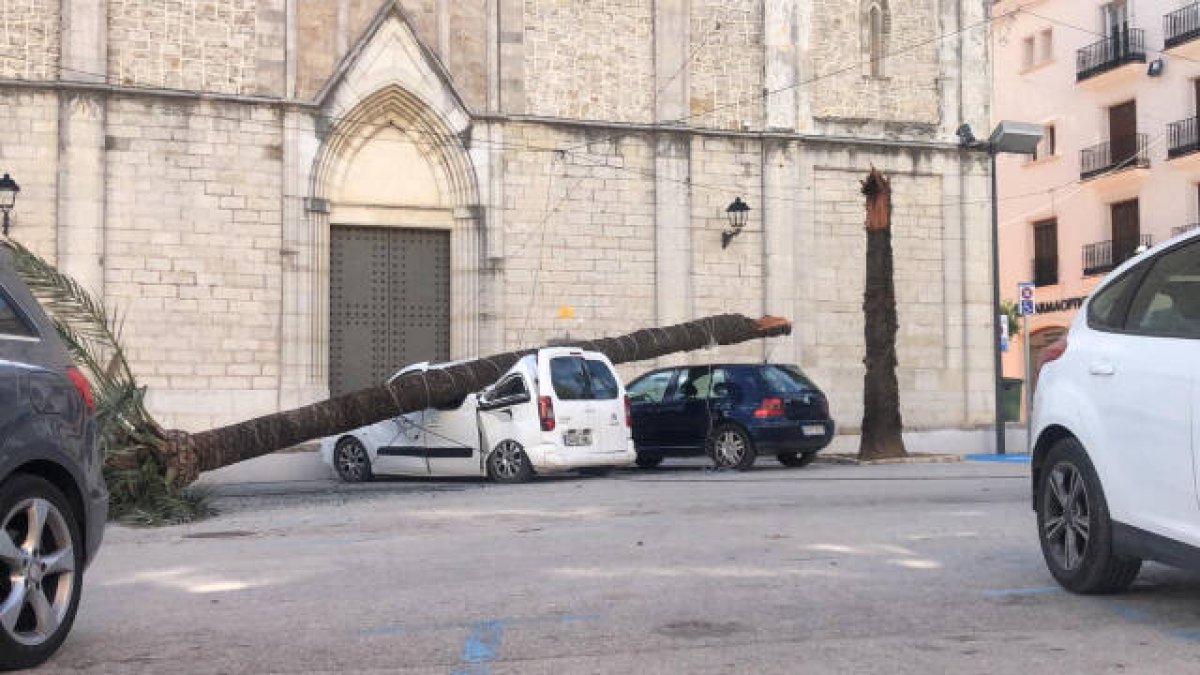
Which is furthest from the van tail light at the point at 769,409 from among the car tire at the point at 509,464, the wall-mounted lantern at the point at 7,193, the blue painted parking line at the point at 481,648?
the blue painted parking line at the point at 481,648

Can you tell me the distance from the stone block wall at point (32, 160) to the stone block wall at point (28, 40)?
0.38 m

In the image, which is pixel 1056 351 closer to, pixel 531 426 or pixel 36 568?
pixel 36 568

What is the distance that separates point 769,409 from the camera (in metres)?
17.4

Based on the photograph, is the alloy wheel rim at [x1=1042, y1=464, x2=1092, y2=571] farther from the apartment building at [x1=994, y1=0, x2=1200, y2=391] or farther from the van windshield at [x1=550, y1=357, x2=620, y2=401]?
the apartment building at [x1=994, y1=0, x2=1200, y2=391]

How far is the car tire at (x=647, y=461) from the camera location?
18922 mm

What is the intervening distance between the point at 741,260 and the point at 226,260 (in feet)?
30.3

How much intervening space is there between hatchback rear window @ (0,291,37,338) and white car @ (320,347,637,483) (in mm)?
10380

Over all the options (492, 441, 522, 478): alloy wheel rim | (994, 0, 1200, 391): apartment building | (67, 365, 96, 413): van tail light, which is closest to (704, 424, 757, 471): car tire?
(492, 441, 522, 478): alloy wheel rim

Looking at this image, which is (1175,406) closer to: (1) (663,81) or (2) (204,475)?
(2) (204,475)

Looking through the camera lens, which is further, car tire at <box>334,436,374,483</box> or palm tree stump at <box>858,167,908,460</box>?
palm tree stump at <box>858,167,908,460</box>

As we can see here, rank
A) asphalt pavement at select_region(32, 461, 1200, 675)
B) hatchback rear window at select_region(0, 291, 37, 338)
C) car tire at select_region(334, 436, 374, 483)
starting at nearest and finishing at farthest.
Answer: asphalt pavement at select_region(32, 461, 1200, 675), hatchback rear window at select_region(0, 291, 37, 338), car tire at select_region(334, 436, 374, 483)

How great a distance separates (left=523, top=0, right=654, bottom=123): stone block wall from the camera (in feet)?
75.5

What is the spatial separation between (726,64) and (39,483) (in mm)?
20681

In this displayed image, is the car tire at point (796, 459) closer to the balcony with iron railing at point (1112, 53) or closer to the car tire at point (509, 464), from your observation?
the car tire at point (509, 464)
